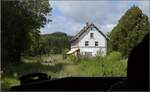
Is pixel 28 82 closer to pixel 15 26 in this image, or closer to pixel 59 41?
pixel 15 26

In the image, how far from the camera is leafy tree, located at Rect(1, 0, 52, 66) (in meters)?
12.1

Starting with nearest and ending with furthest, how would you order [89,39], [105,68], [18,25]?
[105,68] → [18,25] → [89,39]

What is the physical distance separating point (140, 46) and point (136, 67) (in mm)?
75

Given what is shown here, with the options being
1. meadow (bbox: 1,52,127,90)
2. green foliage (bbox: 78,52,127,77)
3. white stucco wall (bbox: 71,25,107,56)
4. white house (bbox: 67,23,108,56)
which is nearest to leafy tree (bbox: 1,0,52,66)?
meadow (bbox: 1,52,127,90)

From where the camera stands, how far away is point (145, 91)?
126cm

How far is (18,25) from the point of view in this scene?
1909cm

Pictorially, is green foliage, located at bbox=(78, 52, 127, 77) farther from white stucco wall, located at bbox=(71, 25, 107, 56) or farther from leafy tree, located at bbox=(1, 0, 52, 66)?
white stucco wall, located at bbox=(71, 25, 107, 56)

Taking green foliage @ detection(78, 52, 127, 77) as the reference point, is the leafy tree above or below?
above

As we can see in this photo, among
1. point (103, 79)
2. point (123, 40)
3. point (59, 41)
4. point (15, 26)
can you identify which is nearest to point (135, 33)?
point (123, 40)

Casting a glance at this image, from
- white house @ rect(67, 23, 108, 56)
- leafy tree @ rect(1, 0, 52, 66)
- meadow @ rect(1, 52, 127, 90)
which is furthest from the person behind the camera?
white house @ rect(67, 23, 108, 56)

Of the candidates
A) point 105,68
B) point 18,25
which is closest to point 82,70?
point 105,68

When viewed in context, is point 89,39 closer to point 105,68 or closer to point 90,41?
point 90,41

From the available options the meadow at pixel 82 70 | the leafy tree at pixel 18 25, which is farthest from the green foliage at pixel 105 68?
the leafy tree at pixel 18 25

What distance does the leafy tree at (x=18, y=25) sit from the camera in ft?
39.7
